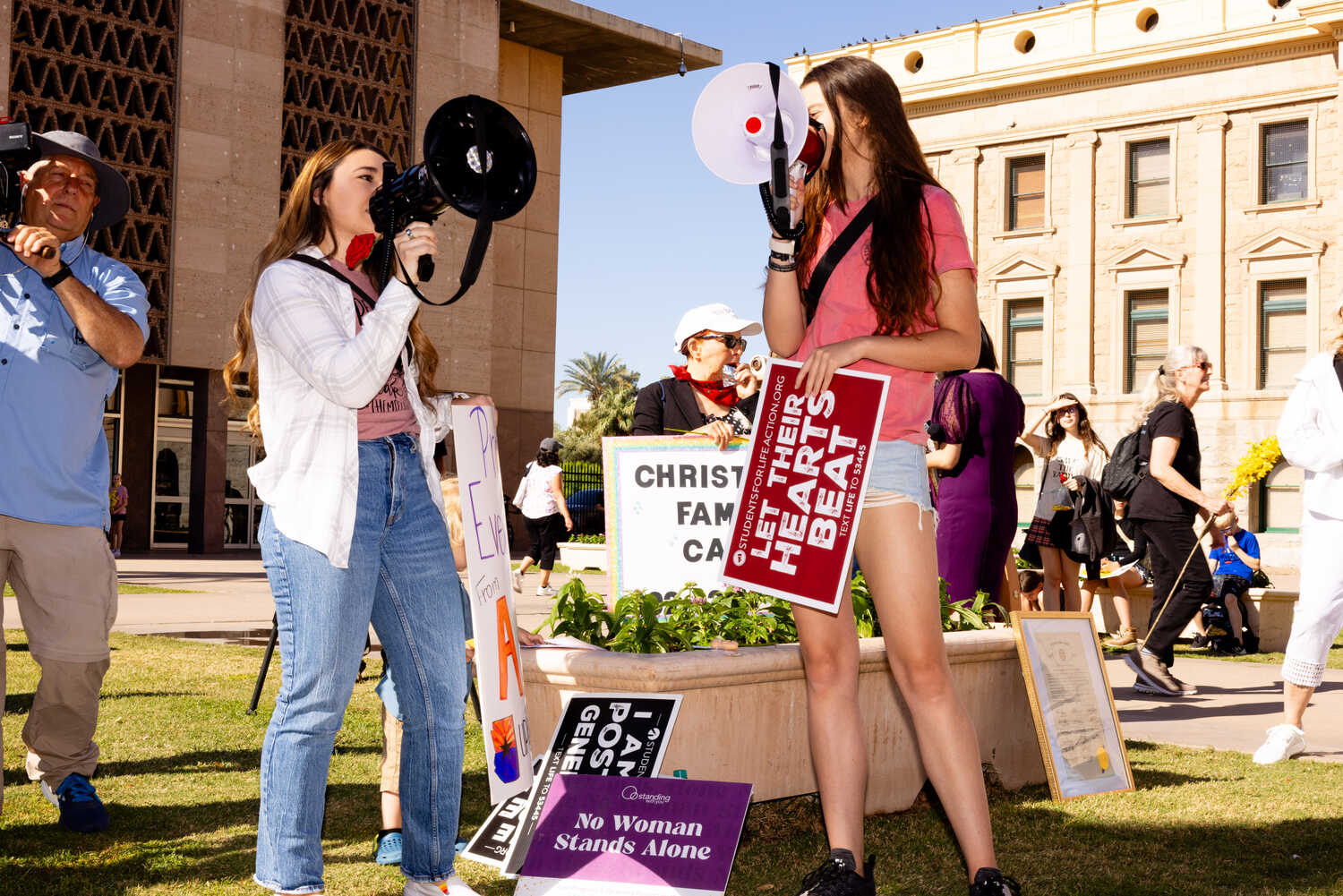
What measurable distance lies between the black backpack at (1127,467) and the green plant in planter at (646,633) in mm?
5299

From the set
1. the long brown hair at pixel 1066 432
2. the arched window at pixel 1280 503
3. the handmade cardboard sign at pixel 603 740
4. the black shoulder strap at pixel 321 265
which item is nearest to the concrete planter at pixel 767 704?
the handmade cardboard sign at pixel 603 740

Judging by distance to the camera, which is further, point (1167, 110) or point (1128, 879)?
point (1167, 110)

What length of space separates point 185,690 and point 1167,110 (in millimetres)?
31366

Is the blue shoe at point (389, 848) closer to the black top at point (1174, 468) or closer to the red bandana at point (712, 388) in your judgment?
the red bandana at point (712, 388)

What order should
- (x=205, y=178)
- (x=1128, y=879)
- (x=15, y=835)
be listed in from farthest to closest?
(x=205, y=178)
(x=15, y=835)
(x=1128, y=879)

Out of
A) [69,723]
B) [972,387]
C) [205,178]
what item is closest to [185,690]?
[69,723]

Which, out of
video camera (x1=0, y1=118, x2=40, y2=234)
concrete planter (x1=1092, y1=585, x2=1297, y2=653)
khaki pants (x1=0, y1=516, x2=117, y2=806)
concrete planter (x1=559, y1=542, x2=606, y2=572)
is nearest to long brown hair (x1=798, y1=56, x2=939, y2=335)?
video camera (x1=0, y1=118, x2=40, y2=234)

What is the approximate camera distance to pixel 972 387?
21.2ft

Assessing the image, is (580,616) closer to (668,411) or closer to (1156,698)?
(668,411)

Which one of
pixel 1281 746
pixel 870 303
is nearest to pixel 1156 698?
pixel 1281 746

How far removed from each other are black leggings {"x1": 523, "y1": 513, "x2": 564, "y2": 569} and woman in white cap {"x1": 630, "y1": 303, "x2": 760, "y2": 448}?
11.4m

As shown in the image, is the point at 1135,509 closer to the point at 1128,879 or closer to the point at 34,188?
the point at 1128,879

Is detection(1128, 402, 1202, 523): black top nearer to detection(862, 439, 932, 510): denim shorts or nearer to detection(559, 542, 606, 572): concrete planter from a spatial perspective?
detection(862, 439, 932, 510): denim shorts

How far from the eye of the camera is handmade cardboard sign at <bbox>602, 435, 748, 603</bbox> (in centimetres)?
575
